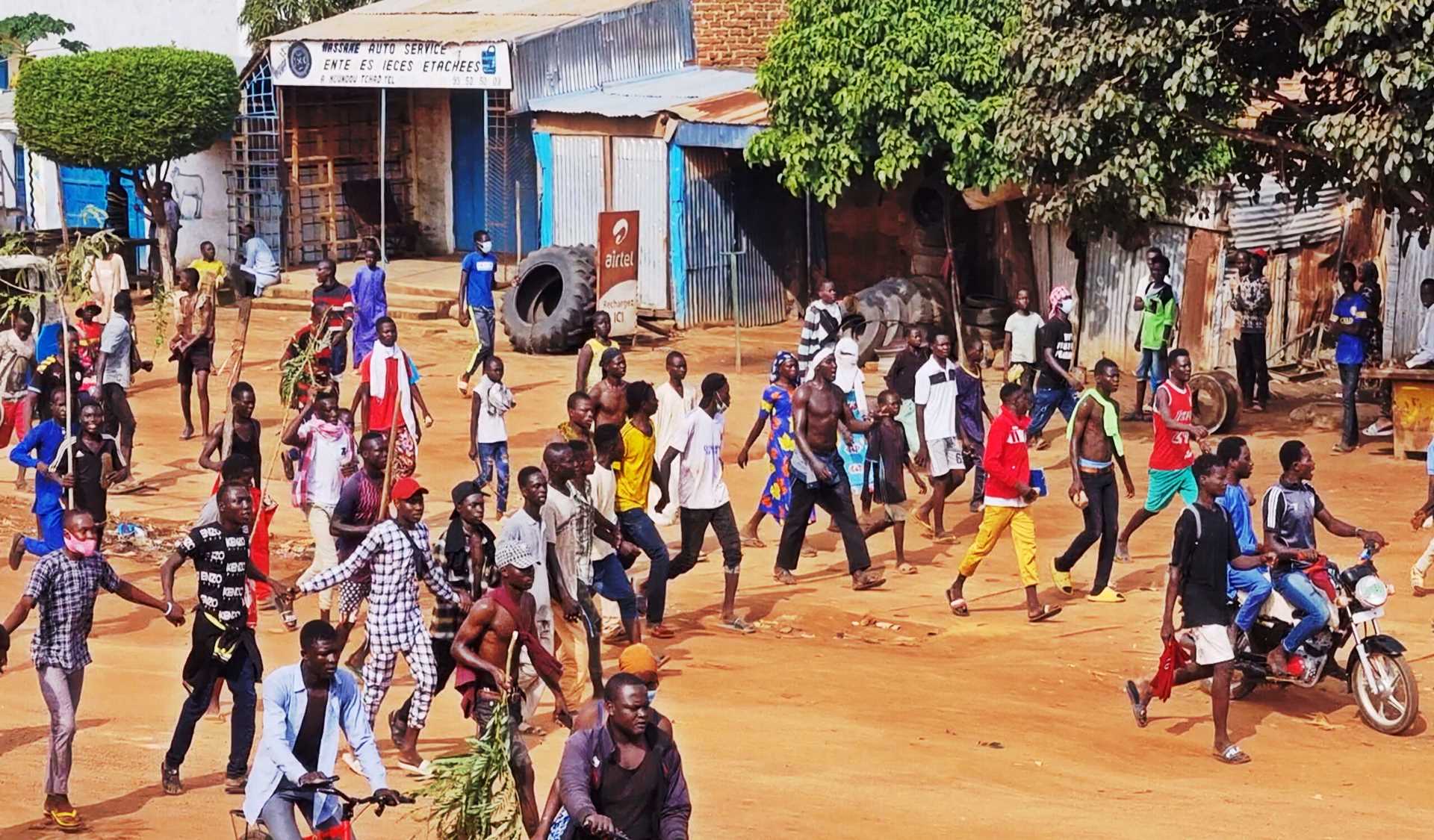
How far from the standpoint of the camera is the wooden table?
58.4ft

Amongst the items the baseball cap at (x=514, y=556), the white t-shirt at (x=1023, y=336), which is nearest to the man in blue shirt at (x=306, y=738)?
the baseball cap at (x=514, y=556)

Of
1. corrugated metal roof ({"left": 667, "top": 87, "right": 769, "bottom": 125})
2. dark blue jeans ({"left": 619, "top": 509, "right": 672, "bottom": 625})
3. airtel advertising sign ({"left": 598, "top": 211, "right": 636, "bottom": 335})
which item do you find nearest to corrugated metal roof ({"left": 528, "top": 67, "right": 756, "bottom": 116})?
corrugated metal roof ({"left": 667, "top": 87, "right": 769, "bottom": 125})

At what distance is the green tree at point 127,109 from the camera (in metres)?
27.2

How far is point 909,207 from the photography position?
25141 millimetres

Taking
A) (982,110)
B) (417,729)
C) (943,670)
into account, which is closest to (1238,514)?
(943,670)

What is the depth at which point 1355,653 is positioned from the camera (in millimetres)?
11039

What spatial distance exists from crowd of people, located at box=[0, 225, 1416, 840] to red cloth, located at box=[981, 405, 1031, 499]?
0.02m

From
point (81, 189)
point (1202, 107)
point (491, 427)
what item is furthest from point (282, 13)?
point (491, 427)

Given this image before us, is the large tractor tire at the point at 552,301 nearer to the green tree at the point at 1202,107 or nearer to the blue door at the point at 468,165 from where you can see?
the blue door at the point at 468,165

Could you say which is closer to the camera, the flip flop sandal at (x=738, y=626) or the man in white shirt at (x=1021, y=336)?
the flip flop sandal at (x=738, y=626)

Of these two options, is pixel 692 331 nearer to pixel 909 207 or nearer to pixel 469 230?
pixel 909 207

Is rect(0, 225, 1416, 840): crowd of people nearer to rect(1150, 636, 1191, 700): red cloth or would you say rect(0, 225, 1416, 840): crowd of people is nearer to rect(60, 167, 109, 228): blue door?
rect(1150, 636, 1191, 700): red cloth

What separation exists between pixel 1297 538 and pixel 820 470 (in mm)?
3225

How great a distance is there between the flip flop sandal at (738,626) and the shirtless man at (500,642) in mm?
3582
